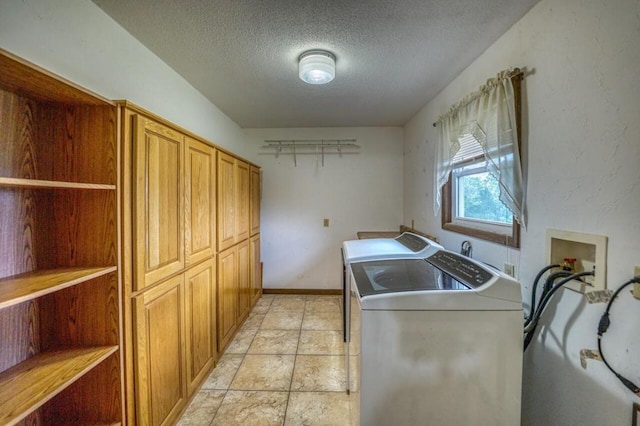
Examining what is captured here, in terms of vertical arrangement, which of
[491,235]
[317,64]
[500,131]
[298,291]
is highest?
[317,64]

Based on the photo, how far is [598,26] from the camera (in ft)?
3.20

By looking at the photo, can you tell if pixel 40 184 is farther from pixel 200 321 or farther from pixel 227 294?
pixel 227 294

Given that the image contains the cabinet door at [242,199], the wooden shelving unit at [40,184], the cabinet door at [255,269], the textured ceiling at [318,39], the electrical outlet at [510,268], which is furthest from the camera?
the cabinet door at [255,269]

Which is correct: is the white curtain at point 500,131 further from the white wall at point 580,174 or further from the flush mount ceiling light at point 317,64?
the flush mount ceiling light at point 317,64

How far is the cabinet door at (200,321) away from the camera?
167 centimetres

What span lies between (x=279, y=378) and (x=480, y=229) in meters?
1.82

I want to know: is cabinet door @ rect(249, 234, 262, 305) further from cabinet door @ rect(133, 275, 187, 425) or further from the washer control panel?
the washer control panel

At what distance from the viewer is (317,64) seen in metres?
1.70

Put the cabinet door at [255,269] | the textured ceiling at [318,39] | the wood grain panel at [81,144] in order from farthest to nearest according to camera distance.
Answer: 1. the cabinet door at [255,269]
2. the textured ceiling at [318,39]
3. the wood grain panel at [81,144]

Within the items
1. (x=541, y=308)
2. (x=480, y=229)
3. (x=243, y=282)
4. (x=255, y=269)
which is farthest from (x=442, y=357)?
(x=255, y=269)

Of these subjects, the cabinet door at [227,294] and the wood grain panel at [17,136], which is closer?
the wood grain panel at [17,136]

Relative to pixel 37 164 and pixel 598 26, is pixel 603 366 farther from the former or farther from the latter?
pixel 37 164

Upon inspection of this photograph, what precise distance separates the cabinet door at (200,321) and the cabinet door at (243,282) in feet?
1.87

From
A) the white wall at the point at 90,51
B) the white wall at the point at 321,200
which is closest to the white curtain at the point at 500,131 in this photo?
the white wall at the point at 321,200
